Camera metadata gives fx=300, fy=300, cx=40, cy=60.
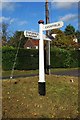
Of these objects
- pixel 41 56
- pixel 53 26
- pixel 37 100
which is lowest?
pixel 37 100

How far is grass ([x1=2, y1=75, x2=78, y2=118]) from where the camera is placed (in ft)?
25.2

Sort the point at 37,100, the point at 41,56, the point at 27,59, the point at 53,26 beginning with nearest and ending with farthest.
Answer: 1. the point at 41,56
2. the point at 53,26
3. the point at 37,100
4. the point at 27,59

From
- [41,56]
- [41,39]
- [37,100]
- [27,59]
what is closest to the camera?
[41,56]

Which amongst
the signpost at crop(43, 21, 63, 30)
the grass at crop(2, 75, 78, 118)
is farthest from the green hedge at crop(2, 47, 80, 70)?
the signpost at crop(43, 21, 63, 30)

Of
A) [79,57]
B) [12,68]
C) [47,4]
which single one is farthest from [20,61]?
[47,4]

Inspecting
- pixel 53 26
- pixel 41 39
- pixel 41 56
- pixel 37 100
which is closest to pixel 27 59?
pixel 37 100

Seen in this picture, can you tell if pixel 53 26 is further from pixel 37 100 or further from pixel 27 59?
pixel 27 59

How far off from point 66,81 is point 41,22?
501 cm

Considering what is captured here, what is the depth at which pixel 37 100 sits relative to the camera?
8.48 meters

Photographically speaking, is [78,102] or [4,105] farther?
[78,102]

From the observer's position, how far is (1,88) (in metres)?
9.64

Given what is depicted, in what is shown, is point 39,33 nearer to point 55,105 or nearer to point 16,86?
point 55,105

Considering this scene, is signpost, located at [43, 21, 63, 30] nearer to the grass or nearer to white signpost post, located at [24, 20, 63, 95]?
white signpost post, located at [24, 20, 63, 95]

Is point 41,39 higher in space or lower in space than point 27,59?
higher
